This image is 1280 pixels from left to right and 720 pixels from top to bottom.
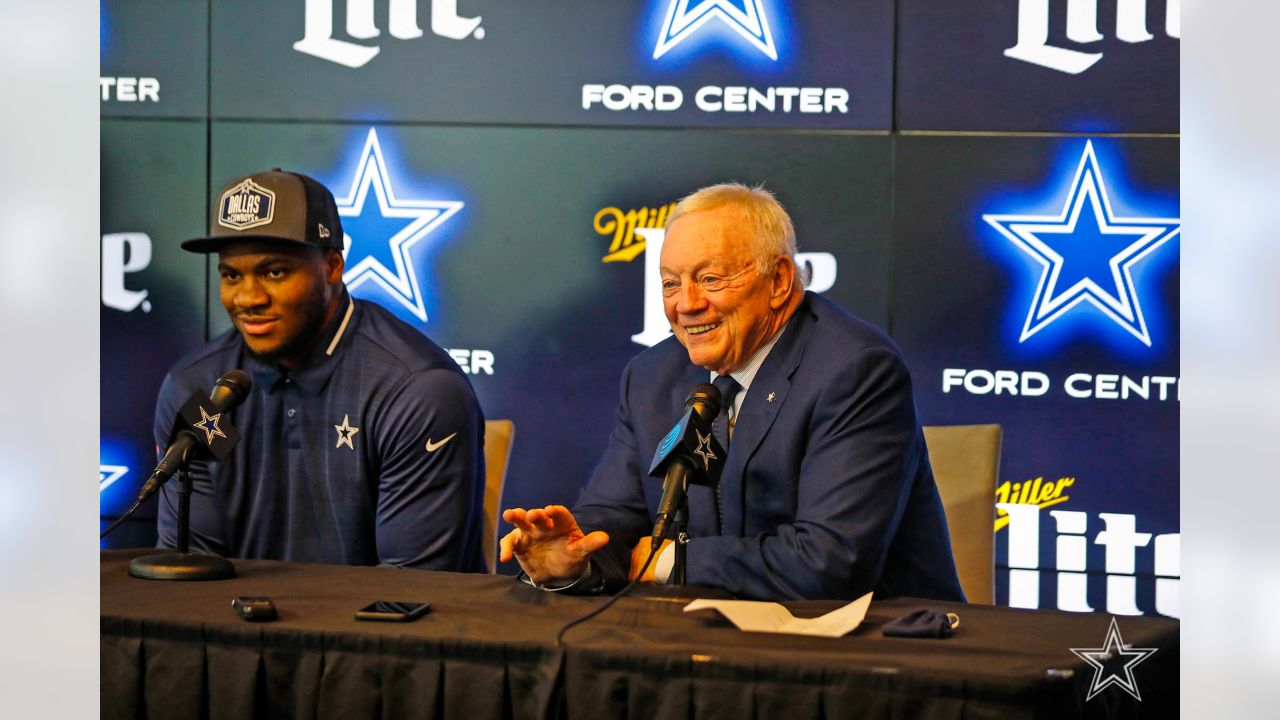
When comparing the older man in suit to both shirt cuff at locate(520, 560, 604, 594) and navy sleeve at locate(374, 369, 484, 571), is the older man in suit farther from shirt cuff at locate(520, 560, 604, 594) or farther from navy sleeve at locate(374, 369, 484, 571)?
navy sleeve at locate(374, 369, 484, 571)

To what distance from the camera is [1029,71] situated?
380 cm

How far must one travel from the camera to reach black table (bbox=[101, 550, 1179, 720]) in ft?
4.98

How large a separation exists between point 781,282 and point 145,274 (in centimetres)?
254

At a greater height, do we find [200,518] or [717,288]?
[717,288]

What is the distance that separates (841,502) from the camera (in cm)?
216

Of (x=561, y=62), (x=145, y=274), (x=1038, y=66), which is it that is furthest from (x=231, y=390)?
(x=1038, y=66)

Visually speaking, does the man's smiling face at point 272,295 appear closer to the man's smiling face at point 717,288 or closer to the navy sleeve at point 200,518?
the navy sleeve at point 200,518

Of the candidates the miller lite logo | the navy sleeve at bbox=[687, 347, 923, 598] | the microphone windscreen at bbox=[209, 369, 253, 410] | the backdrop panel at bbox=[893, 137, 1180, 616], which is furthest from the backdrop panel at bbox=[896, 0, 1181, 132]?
the microphone windscreen at bbox=[209, 369, 253, 410]

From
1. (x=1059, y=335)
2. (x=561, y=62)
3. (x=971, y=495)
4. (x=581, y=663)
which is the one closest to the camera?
(x=581, y=663)

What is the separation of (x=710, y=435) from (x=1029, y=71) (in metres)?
2.39

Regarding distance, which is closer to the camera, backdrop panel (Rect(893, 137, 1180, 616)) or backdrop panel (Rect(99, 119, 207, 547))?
backdrop panel (Rect(893, 137, 1180, 616))

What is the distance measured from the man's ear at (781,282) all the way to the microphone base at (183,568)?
3.61ft

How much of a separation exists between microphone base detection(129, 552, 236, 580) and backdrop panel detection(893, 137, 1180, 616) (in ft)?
7.50

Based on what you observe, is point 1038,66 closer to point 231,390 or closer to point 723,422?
point 723,422
